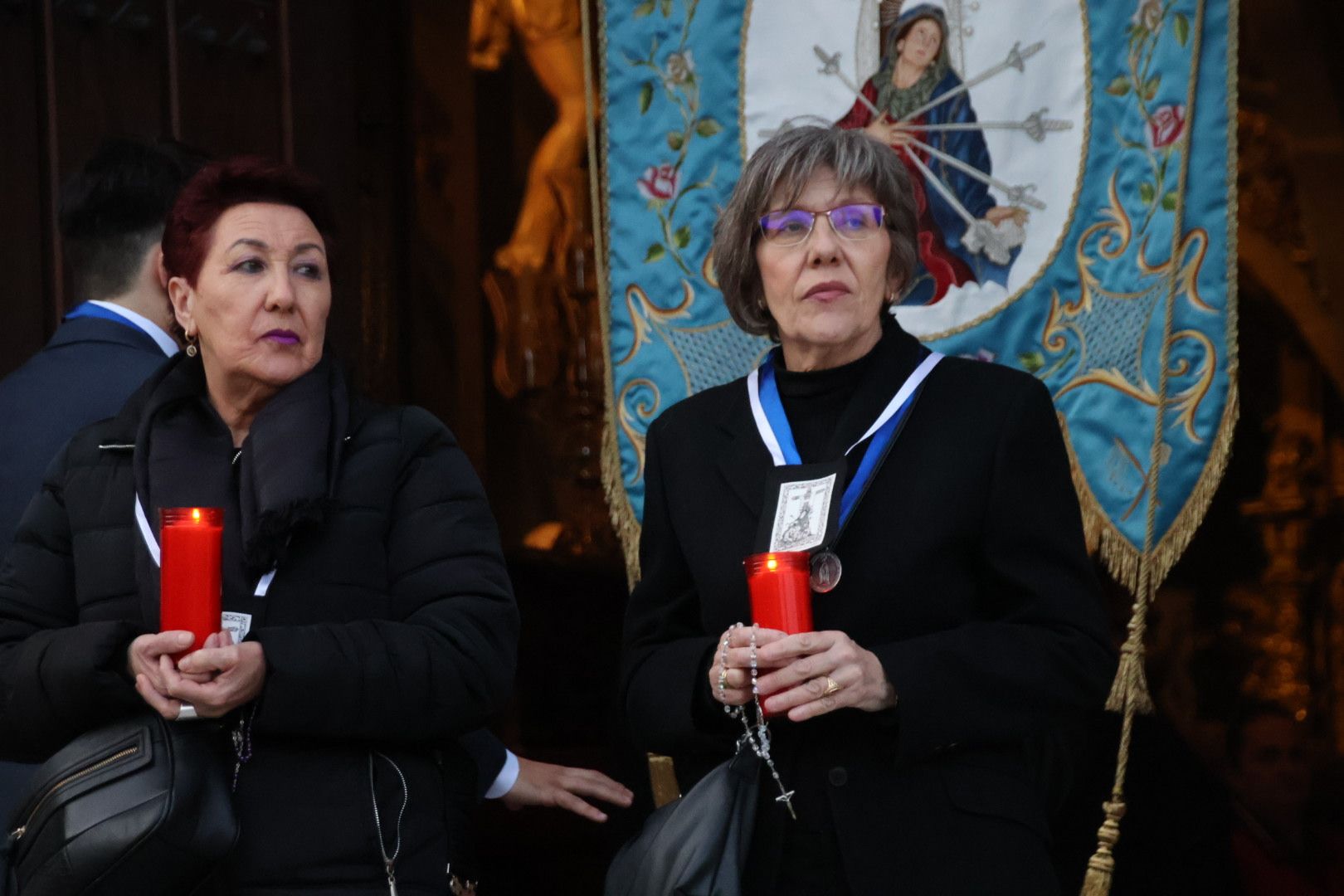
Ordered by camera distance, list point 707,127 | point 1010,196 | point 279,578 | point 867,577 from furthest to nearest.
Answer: point 707,127 < point 1010,196 < point 279,578 < point 867,577

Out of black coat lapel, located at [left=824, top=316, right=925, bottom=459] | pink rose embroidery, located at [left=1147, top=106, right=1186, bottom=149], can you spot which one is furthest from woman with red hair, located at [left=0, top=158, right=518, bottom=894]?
pink rose embroidery, located at [left=1147, top=106, right=1186, bottom=149]

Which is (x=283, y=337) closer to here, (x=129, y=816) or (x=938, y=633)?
(x=129, y=816)

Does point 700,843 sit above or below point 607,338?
below

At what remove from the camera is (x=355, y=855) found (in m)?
2.38

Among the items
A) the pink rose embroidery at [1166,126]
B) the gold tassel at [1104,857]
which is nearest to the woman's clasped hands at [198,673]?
the gold tassel at [1104,857]

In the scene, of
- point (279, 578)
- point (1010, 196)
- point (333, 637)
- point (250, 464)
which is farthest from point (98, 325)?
point (1010, 196)

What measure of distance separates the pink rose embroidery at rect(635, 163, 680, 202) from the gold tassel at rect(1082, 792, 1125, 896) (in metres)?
1.56

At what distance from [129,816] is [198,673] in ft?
0.64

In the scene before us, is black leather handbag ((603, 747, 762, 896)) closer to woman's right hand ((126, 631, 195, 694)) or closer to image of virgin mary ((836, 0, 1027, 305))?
woman's right hand ((126, 631, 195, 694))

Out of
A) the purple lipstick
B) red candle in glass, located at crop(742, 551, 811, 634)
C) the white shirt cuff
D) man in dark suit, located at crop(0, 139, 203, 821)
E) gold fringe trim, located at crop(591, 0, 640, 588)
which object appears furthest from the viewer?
gold fringe trim, located at crop(591, 0, 640, 588)

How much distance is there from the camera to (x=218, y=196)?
274 cm

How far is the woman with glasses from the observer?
228 cm

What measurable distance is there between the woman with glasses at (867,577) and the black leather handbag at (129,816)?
23.8 inches

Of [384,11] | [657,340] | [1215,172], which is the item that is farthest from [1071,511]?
[384,11]
